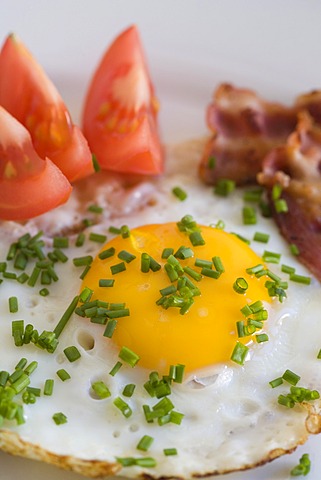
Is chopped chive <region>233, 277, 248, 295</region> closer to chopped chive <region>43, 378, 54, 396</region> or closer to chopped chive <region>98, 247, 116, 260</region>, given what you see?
chopped chive <region>98, 247, 116, 260</region>

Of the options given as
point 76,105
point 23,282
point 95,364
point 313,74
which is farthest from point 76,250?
point 313,74

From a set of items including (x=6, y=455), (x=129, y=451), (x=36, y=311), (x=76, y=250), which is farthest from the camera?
(x=76, y=250)

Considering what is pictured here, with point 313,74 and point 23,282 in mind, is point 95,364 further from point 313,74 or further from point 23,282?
point 313,74

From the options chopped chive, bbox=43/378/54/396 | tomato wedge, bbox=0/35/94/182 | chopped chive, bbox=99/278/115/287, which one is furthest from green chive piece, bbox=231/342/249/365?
tomato wedge, bbox=0/35/94/182

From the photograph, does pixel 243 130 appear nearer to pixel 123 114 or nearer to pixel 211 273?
pixel 123 114

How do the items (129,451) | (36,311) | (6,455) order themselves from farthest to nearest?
(36,311) → (6,455) → (129,451)

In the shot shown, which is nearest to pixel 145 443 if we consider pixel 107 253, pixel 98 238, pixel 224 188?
pixel 107 253
